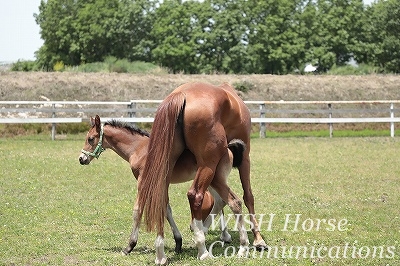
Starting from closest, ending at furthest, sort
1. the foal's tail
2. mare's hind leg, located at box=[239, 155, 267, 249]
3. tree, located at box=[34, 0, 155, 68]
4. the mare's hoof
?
1. the mare's hoof
2. the foal's tail
3. mare's hind leg, located at box=[239, 155, 267, 249]
4. tree, located at box=[34, 0, 155, 68]

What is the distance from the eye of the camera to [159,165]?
682 cm

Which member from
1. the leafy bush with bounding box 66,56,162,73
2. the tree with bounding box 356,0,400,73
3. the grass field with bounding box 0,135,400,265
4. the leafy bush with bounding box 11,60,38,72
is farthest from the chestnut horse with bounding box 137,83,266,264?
the tree with bounding box 356,0,400,73

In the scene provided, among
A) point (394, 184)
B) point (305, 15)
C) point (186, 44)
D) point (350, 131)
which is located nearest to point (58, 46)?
point (186, 44)

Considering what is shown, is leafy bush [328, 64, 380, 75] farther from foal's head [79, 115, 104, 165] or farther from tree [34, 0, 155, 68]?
foal's head [79, 115, 104, 165]

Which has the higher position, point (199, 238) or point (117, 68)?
point (117, 68)

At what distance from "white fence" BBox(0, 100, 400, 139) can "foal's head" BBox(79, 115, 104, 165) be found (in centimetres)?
1157

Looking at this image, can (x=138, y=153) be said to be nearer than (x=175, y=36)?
Yes

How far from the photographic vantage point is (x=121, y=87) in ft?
102

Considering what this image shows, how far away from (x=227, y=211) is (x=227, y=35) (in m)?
37.9

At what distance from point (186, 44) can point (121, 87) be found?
1682cm

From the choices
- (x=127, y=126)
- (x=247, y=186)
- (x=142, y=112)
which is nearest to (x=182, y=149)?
(x=247, y=186)

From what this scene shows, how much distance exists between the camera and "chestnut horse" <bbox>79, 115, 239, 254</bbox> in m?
7.29

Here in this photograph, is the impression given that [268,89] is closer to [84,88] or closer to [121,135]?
[84,88]

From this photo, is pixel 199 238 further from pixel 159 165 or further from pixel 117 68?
pixel 117 68
